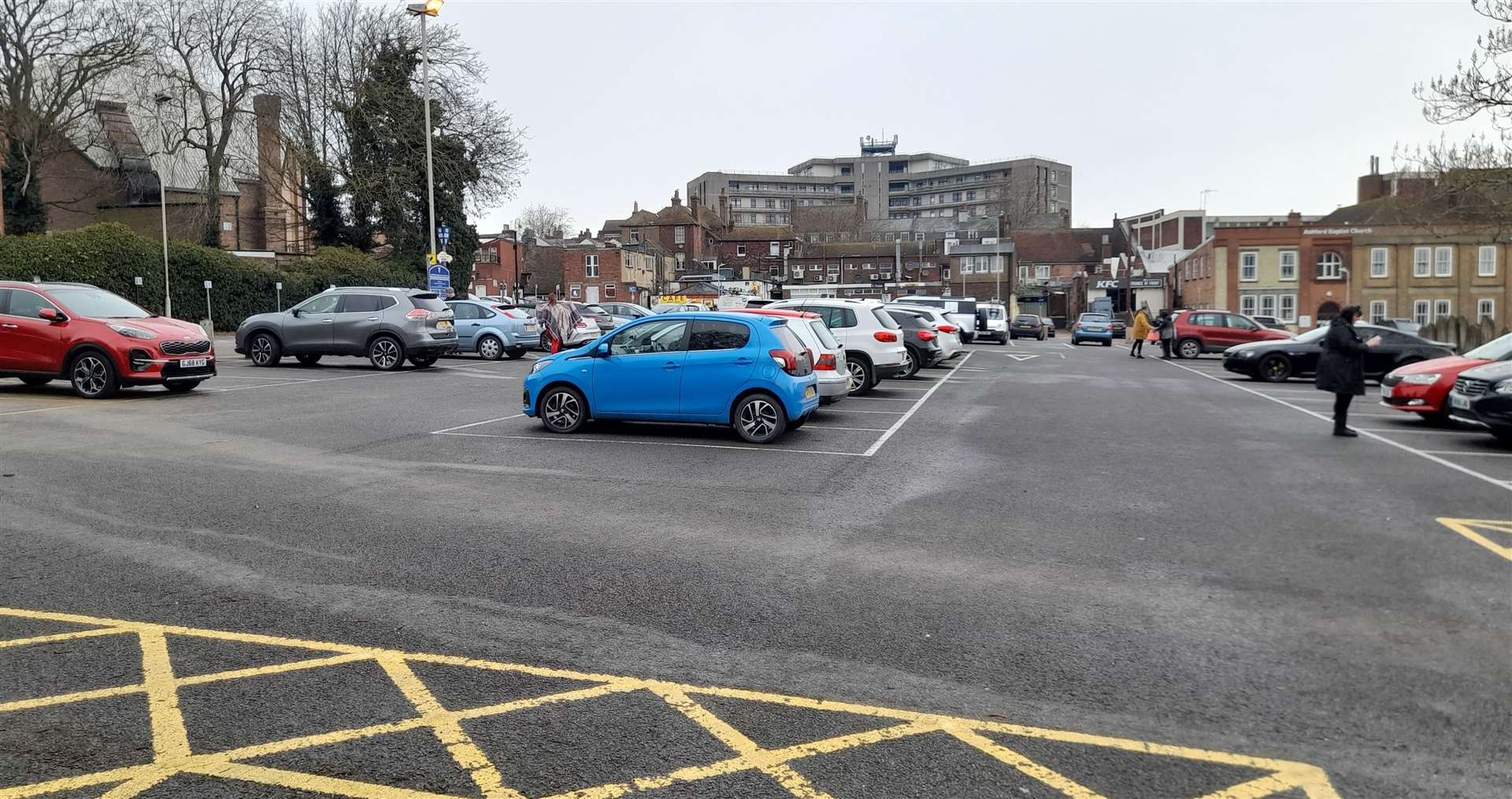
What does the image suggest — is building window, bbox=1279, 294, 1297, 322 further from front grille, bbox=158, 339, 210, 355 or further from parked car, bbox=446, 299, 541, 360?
front grille, bbox=158, 339, 210, 355

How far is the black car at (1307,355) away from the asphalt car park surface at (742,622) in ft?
42.1

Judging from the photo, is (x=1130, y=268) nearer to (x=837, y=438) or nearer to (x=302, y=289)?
(x=302, y=289)

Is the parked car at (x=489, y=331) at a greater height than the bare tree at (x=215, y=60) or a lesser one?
lesser

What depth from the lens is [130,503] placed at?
8320mm

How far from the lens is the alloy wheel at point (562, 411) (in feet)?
42.3

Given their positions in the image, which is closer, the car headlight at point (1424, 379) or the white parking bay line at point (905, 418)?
the white parking bay line at point (905, 418)

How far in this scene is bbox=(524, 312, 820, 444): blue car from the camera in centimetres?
1220

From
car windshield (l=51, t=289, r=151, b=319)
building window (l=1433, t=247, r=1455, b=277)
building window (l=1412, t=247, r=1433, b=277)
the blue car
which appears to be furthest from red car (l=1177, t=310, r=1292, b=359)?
building window (l=1433, t=247, r=1455, b=277)

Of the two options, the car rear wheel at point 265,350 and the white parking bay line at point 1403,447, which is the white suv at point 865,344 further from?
the car rear wheel at point 265,350

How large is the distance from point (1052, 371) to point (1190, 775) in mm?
23198

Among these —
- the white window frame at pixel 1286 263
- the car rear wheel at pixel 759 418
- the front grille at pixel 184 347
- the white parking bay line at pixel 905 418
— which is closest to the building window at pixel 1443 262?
the white window frame at pixel 1286 263

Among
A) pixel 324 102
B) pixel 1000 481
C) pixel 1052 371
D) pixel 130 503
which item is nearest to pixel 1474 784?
pixel 1000 481

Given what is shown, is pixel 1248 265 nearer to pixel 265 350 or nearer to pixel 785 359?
pixel 265 350

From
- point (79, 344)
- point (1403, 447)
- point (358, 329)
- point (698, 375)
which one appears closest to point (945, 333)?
point (358, 329)
